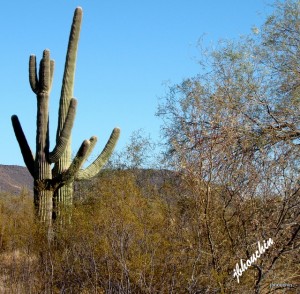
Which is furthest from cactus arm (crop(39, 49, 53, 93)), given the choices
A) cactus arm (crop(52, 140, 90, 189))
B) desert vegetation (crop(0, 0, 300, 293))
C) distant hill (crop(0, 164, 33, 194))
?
distant hill (crop(0, 164, 33, 194))

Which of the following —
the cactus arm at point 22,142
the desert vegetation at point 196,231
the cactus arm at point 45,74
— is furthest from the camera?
the cactus arm at point 22,142

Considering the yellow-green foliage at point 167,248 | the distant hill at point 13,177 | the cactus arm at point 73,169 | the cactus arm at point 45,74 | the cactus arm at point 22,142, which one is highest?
the distant hill at point 13,177

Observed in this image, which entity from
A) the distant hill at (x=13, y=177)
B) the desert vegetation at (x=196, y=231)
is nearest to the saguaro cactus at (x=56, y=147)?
the desert vegetation at (x=196, y=231)

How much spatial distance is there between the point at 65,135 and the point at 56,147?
443 mm

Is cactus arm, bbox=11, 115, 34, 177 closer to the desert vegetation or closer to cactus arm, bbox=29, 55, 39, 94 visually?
cactus arm, bbox=29, 55, 39, 94

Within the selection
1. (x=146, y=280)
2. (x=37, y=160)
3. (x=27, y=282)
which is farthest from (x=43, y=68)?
(x=146, y=280)

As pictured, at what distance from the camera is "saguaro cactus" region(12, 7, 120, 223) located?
48.4 feet

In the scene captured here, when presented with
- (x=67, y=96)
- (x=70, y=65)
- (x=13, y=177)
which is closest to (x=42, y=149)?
(x=67, y=96)

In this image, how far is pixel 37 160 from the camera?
606 inches

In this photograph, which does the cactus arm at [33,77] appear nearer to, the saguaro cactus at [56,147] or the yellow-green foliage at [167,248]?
the saguaro cactus at [56,147]

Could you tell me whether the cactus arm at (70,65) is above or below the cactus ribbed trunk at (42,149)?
above

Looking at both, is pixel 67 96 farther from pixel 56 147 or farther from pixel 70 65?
pixel 56 147

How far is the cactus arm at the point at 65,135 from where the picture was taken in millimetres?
14641

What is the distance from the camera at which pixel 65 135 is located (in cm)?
1477
